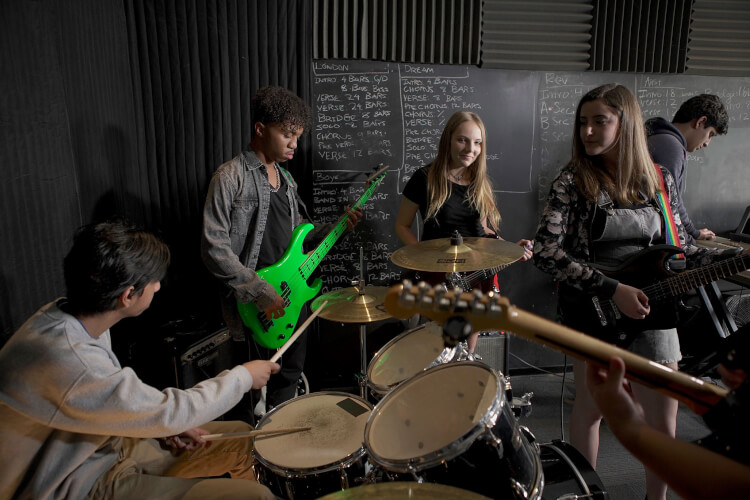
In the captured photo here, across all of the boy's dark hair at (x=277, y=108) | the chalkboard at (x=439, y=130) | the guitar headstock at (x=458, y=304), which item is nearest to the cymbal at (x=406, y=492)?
the guitar headstock at (x=458, y=304)

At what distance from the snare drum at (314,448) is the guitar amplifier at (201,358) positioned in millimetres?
873

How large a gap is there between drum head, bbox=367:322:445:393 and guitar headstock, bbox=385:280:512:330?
76 cm

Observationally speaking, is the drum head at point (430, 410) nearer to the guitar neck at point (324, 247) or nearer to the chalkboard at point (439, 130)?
the guitar neck at point (324, 247)

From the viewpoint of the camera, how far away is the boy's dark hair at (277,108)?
2562 mm

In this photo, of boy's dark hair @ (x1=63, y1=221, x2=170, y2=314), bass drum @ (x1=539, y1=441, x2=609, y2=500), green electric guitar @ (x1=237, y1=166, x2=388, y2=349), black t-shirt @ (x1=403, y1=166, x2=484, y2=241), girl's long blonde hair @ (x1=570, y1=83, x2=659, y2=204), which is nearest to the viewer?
boy's dark hair @ (x1=63, y1=221, x2=170, y2=314)

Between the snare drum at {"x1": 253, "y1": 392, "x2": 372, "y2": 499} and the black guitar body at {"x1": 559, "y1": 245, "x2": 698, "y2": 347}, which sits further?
the black guitar body at {"x1": 559, "y1": 245, "x2": 698, "y2": 347}

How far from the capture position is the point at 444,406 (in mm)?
1498

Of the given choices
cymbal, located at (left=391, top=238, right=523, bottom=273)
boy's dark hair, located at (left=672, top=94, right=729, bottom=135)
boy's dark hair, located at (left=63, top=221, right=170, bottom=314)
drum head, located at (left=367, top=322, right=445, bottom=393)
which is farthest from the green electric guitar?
boy's dark hair, located at (left=672, top=94, right=729, bottom=135)

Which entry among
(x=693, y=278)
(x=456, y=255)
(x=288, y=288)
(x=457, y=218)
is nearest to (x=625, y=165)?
(x=693, y=278)

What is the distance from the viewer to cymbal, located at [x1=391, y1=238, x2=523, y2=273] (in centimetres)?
222

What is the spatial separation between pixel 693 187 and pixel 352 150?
266cm

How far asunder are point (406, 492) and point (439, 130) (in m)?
2.73

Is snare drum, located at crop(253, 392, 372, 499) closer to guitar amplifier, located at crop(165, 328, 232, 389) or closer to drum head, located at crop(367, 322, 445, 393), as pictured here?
drum head, located at crop(367, 322, 445, 393)

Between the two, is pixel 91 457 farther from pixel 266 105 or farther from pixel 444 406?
pixel 266 105
